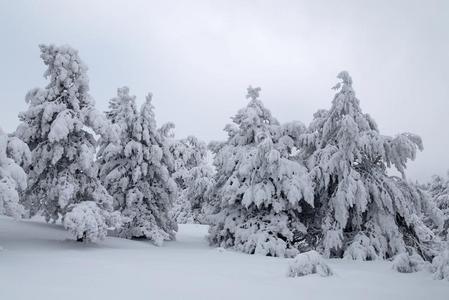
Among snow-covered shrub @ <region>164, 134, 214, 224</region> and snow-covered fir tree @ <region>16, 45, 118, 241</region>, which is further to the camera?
snow-covered shrub @ <region>164, 134, 214, 224</region>

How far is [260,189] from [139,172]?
652 cm

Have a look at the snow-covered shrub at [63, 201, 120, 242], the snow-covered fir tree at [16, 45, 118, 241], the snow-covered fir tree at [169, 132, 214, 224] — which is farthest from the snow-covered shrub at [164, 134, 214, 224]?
→ the snow-covered shrub at [63, 201, 120, 242]

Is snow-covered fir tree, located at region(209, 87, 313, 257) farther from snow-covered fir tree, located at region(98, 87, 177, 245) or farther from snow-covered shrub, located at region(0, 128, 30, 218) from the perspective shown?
snow-covered shrub, located at region(0, 128, 30, 218)

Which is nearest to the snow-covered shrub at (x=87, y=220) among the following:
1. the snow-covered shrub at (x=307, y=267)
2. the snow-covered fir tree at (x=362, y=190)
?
the snow-covered shrub at (x=307, y=267)

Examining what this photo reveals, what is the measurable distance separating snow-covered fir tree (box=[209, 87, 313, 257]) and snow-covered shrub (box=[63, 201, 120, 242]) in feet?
18.6

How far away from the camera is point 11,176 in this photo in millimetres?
11766

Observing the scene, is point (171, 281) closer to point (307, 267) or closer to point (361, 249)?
Answer: point (307, 267)

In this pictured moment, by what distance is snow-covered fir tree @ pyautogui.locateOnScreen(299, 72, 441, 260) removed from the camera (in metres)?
16.7

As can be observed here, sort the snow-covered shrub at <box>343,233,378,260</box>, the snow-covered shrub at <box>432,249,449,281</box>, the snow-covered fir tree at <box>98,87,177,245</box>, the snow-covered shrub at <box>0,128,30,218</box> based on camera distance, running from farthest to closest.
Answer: the snow-covered fir tree at <box>98,87,177,245</box> < the snow-covered shrub at <box>343,233,378,260</box> < the snow-covered shrub at <box>0,128,30,218</box> < the snow-covered shrub at <box>432,249,449,281</box>

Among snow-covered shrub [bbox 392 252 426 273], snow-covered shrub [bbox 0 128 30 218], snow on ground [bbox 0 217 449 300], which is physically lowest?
snow on ground [bbox 0 217 449 300]

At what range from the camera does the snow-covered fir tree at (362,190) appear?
16.7 metres

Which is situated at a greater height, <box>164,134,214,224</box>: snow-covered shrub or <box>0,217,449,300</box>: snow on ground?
<box>164,134,214,224</box>: snow-covered shrub

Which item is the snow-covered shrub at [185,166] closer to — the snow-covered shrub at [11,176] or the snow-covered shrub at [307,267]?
the snow-covered shrub at [11,176]

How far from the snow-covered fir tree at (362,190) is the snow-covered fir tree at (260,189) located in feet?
3.85
